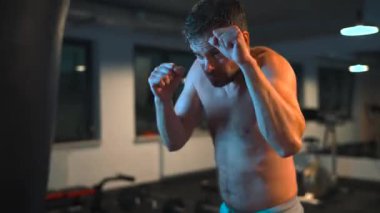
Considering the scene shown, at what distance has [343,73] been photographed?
14.4 feet

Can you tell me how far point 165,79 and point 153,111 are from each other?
3596mm

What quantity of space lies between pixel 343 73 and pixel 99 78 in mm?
2761

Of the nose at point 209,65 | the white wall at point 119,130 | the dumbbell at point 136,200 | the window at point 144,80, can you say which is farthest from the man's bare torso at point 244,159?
the window at point 144,80

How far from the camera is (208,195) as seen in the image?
3805mm

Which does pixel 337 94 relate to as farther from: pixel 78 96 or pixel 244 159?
pixel 244 159

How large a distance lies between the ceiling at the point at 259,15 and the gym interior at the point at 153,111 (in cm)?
1

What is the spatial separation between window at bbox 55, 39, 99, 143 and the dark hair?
3.31m

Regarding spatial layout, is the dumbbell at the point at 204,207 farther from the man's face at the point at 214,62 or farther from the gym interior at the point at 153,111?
the man's face at the point at 214,62

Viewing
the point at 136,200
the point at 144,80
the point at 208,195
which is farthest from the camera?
the point at 144,80

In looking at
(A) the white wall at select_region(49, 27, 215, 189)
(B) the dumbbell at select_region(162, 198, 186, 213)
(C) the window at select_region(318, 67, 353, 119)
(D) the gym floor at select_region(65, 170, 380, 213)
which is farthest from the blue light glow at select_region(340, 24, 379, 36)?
(C) the window at select_region(318, 67, 353, 119)

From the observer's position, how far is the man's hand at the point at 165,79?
3.03 feet

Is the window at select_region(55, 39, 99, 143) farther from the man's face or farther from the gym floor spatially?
the man's face

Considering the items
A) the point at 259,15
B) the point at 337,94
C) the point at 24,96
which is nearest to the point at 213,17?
the point at 24,96

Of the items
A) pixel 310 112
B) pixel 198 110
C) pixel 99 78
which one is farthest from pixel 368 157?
pixel 198 110
